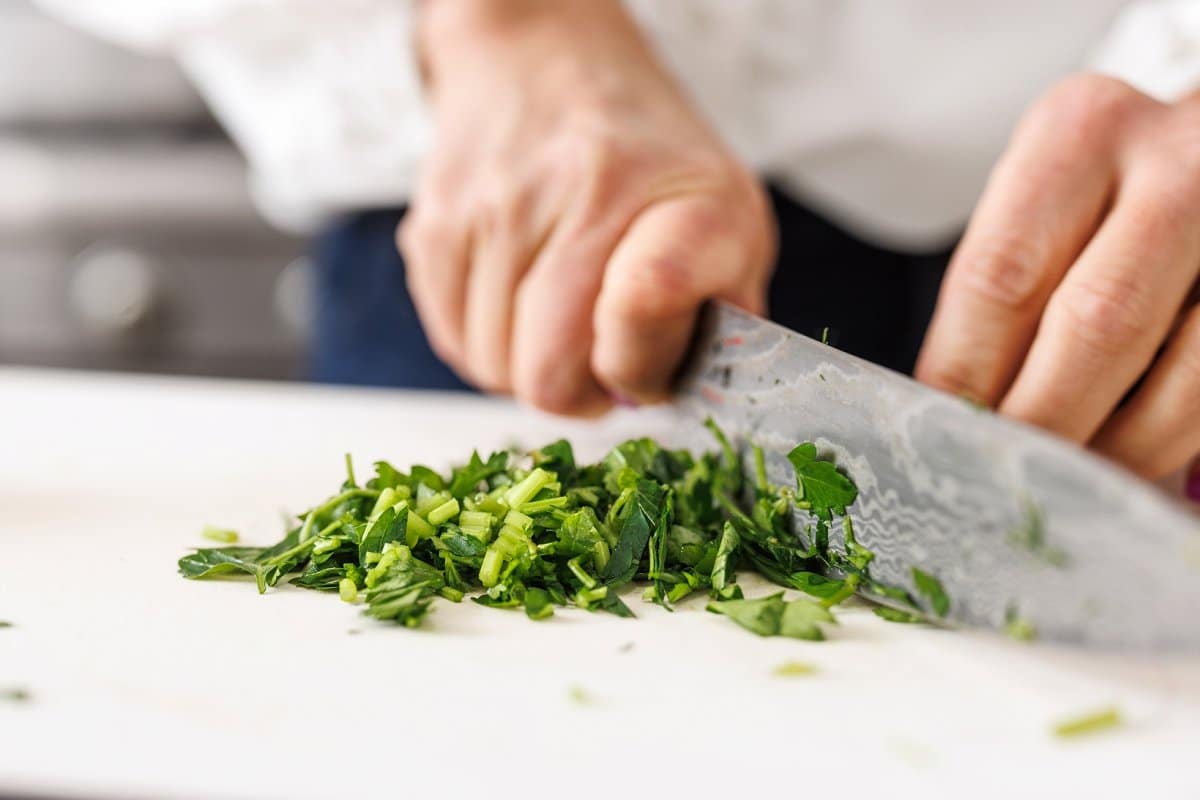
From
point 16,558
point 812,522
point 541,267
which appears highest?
point 541,267

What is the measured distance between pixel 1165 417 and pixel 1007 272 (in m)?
0.15

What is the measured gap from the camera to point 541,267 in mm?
1071

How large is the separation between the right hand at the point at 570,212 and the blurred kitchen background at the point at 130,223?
79.9 inches

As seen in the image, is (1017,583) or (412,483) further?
(412,483)

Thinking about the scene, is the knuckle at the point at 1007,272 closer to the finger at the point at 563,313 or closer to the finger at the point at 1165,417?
the finger at the point at 1165,417

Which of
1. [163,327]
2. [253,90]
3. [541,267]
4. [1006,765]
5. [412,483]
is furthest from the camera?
[163,327]

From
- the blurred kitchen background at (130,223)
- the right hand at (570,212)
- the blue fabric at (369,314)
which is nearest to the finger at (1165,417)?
the right hand at (570,212)

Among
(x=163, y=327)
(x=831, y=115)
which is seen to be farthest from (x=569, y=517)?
(x=163, y=327)

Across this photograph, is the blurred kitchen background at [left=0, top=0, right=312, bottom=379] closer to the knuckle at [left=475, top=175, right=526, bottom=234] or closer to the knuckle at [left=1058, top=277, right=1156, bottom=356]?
the knuckle at [left=475, top=175, right=526, bottom=234]

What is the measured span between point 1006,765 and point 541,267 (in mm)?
652

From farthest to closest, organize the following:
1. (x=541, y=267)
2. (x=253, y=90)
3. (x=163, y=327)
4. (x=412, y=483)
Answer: (x=163, y=327)
(x=253, y=90)
(x=541, y=267)
(x=412, y=483)

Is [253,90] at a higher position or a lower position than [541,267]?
higher

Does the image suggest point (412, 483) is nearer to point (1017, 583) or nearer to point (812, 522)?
point (812, 522)

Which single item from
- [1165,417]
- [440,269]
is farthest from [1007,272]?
[440,269]
